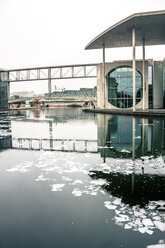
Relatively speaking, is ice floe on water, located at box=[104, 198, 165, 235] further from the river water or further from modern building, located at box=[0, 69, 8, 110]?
modern building, located at box=[0, 69, 8, 110]

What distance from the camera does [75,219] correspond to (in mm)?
4941

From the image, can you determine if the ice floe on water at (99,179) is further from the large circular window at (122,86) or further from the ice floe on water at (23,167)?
the large circular window at (122,86)

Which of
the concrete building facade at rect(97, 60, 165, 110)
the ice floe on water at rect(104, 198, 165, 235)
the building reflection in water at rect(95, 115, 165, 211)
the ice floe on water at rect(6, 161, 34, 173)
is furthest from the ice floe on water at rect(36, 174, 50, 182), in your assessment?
the concrete building facade at rect(97, 60, 165, 110)

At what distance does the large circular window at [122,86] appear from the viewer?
178 ft

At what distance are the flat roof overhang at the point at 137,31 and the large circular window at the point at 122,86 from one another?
7217mm

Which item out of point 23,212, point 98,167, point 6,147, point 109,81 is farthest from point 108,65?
point 23,212

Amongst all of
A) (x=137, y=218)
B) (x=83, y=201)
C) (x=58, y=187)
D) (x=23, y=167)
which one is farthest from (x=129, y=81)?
(x=137, y=218)

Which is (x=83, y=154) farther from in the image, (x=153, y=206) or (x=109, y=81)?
(x=109, y=81)

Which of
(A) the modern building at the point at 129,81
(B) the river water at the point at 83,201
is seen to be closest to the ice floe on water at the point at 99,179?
(B) the river water at the point at 83,201

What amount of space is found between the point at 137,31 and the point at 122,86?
56.2 ft

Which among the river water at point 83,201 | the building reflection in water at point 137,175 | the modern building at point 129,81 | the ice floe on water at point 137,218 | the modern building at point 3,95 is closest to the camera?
the river water at point 83,201

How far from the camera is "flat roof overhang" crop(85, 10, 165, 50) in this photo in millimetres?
33156

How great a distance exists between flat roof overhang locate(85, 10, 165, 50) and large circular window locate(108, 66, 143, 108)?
23.7 feet

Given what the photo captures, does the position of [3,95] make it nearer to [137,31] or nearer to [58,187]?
[137,31]
